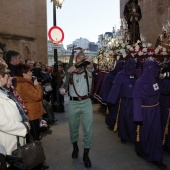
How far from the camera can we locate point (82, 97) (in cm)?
Answer: 535

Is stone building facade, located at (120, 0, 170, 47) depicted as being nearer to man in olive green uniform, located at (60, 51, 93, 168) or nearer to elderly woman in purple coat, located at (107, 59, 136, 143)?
elderly woman in purple coat, located at (107, 59, 136, 143)

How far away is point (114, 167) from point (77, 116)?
1.19m

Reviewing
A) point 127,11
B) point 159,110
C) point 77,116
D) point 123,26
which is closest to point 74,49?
point 77,116

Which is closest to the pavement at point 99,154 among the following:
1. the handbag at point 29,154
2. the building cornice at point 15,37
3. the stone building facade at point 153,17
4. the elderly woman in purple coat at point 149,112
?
the elderly woman in purple coat at point 149,112

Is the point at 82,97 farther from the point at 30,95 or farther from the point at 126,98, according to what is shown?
the point at 126,98

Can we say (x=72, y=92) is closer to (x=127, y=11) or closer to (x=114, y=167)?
(x=114, y=167)

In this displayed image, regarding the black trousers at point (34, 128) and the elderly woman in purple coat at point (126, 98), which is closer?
the black trousers at point (34, 128)

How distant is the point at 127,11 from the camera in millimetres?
12031

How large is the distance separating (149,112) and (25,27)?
15710 mm

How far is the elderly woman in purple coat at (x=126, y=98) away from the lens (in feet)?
21.2

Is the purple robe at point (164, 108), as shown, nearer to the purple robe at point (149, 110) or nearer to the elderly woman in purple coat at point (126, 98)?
the purple robe at point (149, 110)

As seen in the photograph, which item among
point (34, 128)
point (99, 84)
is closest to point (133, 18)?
point (99, 84)

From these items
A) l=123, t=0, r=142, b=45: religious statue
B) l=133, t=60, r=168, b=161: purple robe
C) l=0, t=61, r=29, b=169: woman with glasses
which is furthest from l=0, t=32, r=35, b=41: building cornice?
l=0, t=61, r=29, b=169: woman with glasses

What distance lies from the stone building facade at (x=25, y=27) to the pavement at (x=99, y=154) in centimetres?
1069
